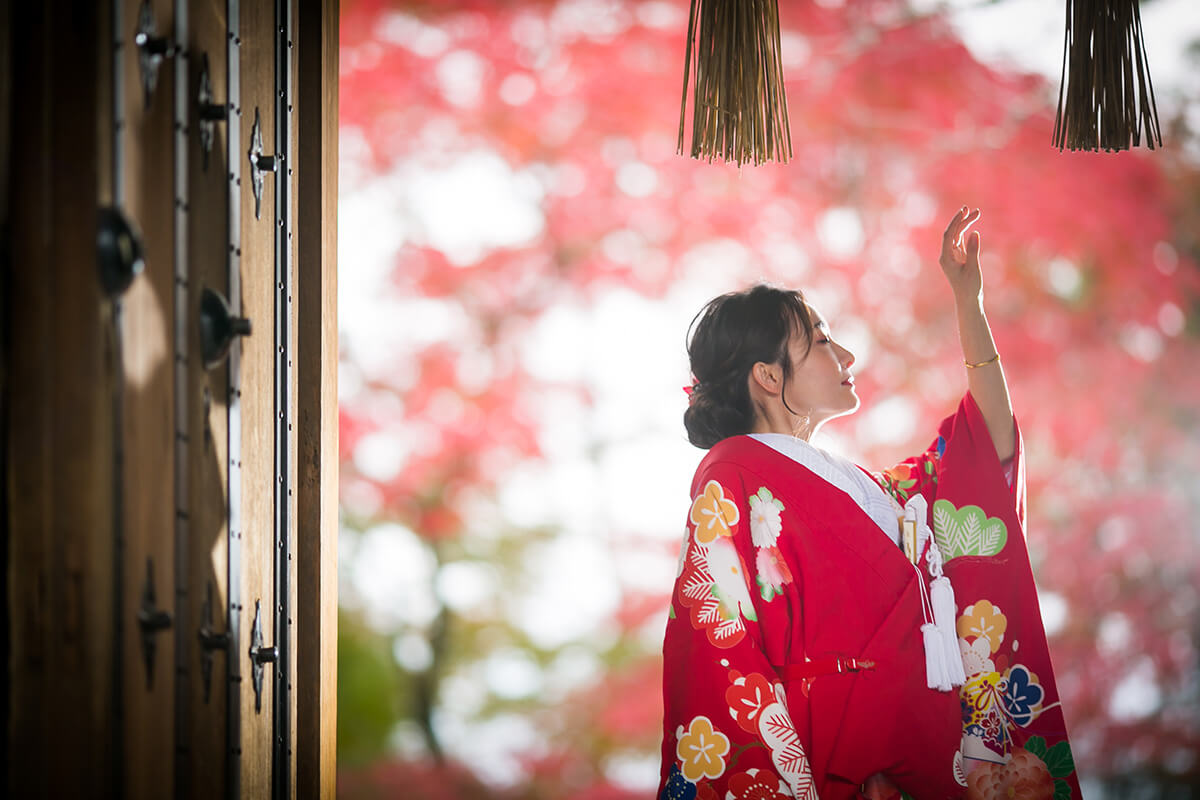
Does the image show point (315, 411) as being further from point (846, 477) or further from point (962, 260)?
point (962, 260)

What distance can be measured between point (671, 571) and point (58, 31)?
2.57 metres

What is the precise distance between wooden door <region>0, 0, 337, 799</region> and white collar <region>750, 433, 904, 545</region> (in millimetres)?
742

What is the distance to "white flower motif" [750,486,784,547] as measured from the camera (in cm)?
159

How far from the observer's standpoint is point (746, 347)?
172 centimetres

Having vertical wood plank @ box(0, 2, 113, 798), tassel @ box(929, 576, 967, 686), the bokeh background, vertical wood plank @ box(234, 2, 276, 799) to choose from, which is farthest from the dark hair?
the bokeh background

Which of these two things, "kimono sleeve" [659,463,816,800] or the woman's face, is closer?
"kimono sleeve" [659,463,816,800]

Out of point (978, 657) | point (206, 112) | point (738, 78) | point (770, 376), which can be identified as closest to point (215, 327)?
point (206, 112)

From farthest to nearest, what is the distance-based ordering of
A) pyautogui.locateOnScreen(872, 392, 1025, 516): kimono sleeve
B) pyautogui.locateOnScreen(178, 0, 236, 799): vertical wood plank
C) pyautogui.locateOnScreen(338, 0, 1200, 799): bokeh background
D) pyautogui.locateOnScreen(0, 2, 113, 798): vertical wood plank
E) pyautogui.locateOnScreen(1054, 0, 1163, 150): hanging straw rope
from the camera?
pyautogui.locateOnScreen(338, 0, 1200, 799): bokeh background → pyautogui.locateOnScreen(872, 392, 1025, 516): kimono sleeve → pyautogui.locateOnScreen(1054, 0, 1163, 150): hanging straw rope → pyautogui.locateOnScreen(178, 0, 236, 799): vertical wood plank → pyautogui.locateOnScreen(0, 2, 113, 798): vertical wood plank

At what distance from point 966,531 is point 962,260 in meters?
0.46

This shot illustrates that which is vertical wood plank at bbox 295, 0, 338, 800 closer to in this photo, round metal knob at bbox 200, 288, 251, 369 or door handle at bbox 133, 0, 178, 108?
round metal knob at bbox 200, 288, 251, 369

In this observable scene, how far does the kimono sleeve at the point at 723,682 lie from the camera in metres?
1.49

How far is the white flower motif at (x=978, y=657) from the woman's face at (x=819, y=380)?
43 centimetres

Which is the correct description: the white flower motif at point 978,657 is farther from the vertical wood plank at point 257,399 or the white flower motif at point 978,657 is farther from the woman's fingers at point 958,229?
the vertical wood plank at point 257,399

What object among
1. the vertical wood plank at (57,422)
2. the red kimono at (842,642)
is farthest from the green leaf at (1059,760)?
the vertical wood plank at (57,422)
